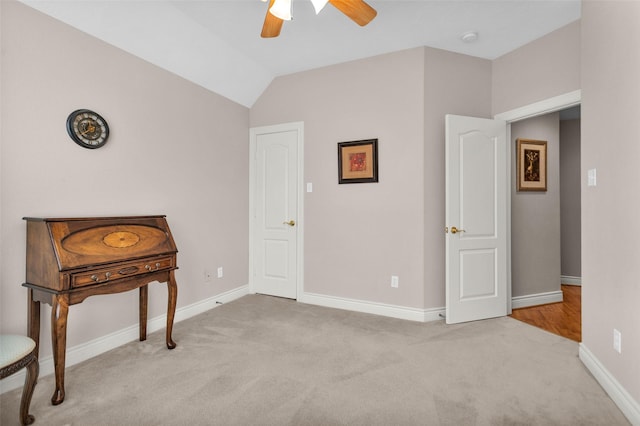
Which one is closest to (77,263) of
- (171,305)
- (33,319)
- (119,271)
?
(119,271)

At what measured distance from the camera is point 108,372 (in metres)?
2.19

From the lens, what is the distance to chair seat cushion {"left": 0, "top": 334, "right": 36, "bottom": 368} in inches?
59.3

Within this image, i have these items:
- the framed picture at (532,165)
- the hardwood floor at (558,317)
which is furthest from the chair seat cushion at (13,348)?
the framed picture at (532,165)

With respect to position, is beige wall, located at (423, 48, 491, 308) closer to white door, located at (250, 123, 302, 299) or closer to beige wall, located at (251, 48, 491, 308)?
beige wall, located at (251, 48, 491, 308)

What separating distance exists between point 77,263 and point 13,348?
1.62 feet

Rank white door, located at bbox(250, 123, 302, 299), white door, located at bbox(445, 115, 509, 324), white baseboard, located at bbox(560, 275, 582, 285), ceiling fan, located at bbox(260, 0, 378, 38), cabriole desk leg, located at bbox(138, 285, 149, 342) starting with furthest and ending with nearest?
white baseboard, located at bbox(560, 275, 582, 285)
white door, located at bbox(250, 123, 302, 299)
white door, located at bbox(445, 115, 509, 324)
cabriole desk leg, located at bbox(138, 285, 149, 342)
ceiling fan, located at bbox(260, 0, 378, 38)

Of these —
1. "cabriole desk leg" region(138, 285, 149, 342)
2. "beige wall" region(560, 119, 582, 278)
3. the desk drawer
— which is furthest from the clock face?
"beige wall" region(560, 119, 582, 278)

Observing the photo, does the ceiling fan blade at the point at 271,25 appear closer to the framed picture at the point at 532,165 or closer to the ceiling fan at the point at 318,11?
the ceiling fan at the point at 318,11

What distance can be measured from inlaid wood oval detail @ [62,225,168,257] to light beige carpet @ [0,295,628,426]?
820mm

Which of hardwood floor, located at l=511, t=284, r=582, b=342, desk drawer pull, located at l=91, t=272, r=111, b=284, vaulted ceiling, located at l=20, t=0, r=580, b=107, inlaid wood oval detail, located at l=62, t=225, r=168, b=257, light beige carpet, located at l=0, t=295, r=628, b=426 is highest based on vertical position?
vaulted ceiling, located at l=20, t=0, r=580, b=107

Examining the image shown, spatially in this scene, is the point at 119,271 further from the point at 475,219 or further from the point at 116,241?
the point at 475,219

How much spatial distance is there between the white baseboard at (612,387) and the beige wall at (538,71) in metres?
2.10

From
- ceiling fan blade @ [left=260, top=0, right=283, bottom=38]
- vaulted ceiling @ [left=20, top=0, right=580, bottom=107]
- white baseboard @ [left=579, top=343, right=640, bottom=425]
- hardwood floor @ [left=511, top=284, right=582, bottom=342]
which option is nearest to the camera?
white baseboard @ [left=579, top=343, right=640, bottom=425]

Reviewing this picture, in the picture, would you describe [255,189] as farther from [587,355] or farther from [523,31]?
[587,355]
